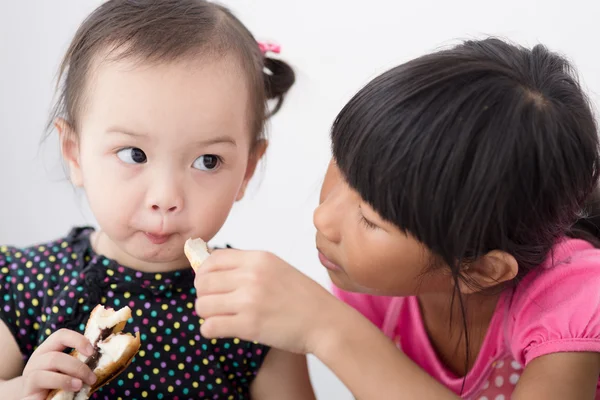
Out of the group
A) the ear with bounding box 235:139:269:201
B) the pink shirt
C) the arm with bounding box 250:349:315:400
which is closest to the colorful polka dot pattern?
the pink shirt

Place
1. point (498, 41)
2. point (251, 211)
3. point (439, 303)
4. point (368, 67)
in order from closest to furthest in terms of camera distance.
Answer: point (498, 41) < point (439, 303) < point (368, 67) < point (251, 211)

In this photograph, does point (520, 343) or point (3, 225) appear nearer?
A: point (520, 343)

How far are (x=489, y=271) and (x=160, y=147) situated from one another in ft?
1.26

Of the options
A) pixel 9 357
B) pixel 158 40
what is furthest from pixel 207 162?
pixel 9 357

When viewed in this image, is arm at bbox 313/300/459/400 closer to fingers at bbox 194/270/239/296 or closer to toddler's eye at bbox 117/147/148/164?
fingers at bbox 194/270/239/296

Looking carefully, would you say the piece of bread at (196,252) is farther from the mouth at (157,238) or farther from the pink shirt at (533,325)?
the pink shirt at (533,325)

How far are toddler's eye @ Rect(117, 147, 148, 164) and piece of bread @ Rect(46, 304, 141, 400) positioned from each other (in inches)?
6.5

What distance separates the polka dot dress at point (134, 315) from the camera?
1031mm

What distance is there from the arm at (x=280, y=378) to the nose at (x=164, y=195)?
0.27 metres

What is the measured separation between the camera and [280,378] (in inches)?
42.6

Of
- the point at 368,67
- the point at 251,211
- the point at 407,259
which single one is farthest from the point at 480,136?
the point at 251,211

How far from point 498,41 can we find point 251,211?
2.53ft

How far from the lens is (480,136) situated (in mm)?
803

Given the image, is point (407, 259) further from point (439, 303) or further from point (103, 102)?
point (103, 102)
